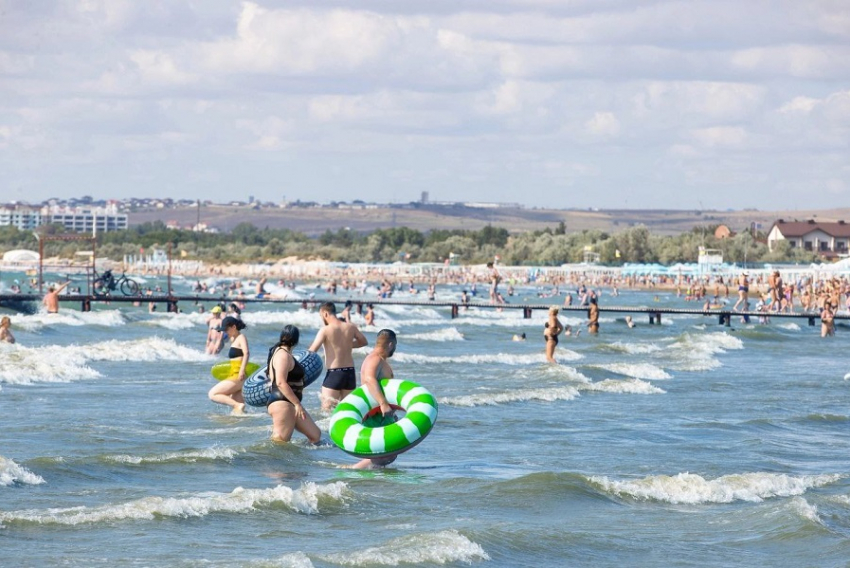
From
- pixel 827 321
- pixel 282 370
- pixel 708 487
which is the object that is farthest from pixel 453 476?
pixel 827 321

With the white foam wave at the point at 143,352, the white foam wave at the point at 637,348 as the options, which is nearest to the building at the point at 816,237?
the white foam wave at the point at 637,348

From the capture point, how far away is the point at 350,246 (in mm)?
154625

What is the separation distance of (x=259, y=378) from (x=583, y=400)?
7.48m

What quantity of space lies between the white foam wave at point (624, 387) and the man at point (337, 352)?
6962 mm

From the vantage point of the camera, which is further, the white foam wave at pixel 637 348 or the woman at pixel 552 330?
the white foam wave at pixel 637 348

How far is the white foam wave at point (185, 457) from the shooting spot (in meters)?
11.2

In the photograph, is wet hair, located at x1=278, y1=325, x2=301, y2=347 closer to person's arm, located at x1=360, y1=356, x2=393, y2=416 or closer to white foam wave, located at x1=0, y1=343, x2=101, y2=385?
person's arm, located at x1=360, y1=356, x2=393, y2=416

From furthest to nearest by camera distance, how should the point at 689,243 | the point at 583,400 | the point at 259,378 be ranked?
the point at 689,243 < the point at 583,400 < the point at 259,378

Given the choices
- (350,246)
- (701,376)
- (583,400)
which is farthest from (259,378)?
(350,246)

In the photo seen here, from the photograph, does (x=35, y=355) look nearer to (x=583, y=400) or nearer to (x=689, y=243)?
(x=583, y=400)

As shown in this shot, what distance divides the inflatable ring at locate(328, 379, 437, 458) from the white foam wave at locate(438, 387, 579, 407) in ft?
18.9

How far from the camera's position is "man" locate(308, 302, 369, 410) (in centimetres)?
1238

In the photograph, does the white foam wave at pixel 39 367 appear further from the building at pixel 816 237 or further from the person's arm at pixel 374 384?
the building at pixel 816 237

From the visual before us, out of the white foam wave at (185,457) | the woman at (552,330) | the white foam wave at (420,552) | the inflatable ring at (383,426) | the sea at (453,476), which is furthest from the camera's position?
the woman at (552,330)
